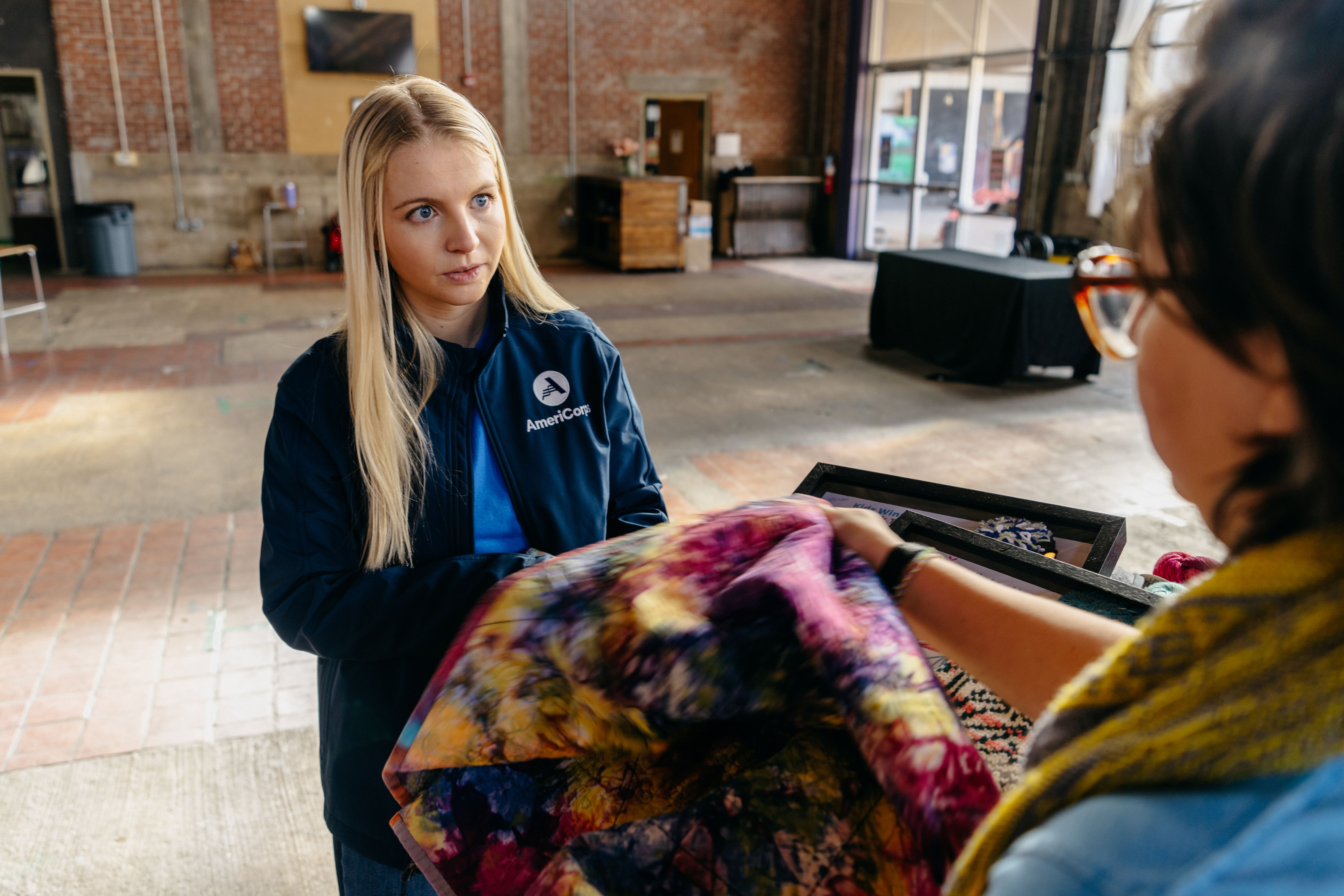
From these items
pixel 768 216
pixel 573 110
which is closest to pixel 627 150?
pixel 573 110

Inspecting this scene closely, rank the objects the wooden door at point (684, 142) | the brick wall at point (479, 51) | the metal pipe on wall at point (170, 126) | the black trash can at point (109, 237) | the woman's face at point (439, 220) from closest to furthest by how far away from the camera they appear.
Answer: the woman's face at point (439, 220)
the black trash can at point (109, 237)
the metal pipe on wall at point (170, 126)
the brick wall at point (479, 51)
the wooden door at point (684, 142)

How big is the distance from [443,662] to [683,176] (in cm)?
1518

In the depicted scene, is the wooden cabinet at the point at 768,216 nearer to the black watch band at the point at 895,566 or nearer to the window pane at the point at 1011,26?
the window pane at the point at 1011,26

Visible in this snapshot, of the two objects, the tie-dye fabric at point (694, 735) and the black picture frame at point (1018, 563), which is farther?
the black picture frame at point (1018, 563)

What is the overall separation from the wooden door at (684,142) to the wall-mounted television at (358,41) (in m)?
4.20

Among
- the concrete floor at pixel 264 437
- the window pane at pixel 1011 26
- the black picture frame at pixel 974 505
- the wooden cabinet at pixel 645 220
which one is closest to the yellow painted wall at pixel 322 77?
the wooden cabinet at pixel 645 220

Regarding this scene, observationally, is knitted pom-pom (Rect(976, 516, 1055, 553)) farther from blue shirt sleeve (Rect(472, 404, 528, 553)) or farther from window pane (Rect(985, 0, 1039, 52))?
window pane (Rect(985, 0, 1039, 52))

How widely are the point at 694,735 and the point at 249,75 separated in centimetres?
1395

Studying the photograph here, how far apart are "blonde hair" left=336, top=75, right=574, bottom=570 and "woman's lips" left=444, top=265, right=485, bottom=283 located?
9 cm

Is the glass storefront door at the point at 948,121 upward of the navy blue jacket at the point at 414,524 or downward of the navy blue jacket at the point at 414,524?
upward

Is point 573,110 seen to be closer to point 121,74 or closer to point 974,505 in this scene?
point 121,74

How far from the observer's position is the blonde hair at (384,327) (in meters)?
1.29

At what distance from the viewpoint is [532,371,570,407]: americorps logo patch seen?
146cm

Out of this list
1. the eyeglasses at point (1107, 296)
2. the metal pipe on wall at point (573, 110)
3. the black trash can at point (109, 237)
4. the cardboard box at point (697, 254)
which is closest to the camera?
the eyeglasses at point (1107, 296)
